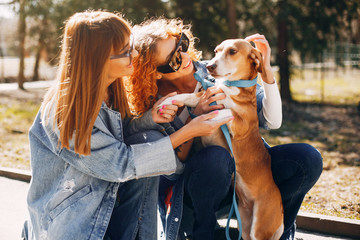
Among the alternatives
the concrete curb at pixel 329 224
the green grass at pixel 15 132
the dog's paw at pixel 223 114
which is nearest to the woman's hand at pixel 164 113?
the dog's paw at pixel 223 114

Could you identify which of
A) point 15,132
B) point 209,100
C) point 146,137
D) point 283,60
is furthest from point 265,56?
point 283,60

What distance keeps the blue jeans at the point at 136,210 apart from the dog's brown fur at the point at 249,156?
0.58m

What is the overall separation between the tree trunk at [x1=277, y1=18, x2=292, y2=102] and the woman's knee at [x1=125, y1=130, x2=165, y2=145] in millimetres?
7250

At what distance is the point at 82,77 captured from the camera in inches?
75.2

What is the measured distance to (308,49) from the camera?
9438 millimetres

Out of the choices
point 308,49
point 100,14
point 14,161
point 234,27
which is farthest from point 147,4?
point 100,14

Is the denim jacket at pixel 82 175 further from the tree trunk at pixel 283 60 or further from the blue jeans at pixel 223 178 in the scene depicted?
the tree trunk at pixel 283 60

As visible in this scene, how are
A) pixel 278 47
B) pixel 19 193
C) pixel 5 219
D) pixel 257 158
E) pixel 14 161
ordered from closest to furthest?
pixel 257 158 < pixel 5 219 < pixel 19 193 < pixel 14 161 < pixel 278 47

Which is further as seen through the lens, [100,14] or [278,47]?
[278,47]

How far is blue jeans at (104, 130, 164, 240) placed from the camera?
2.26 m

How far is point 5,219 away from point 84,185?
1.73 m

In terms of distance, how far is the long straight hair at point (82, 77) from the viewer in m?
1.88

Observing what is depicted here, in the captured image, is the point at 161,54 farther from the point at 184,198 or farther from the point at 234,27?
the point at 234,27

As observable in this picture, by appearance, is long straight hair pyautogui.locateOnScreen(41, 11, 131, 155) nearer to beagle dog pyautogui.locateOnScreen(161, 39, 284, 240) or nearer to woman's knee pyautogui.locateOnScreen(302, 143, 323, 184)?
beagle dog pyautogui.locateOnScreen(161, 39, 284, 240)
